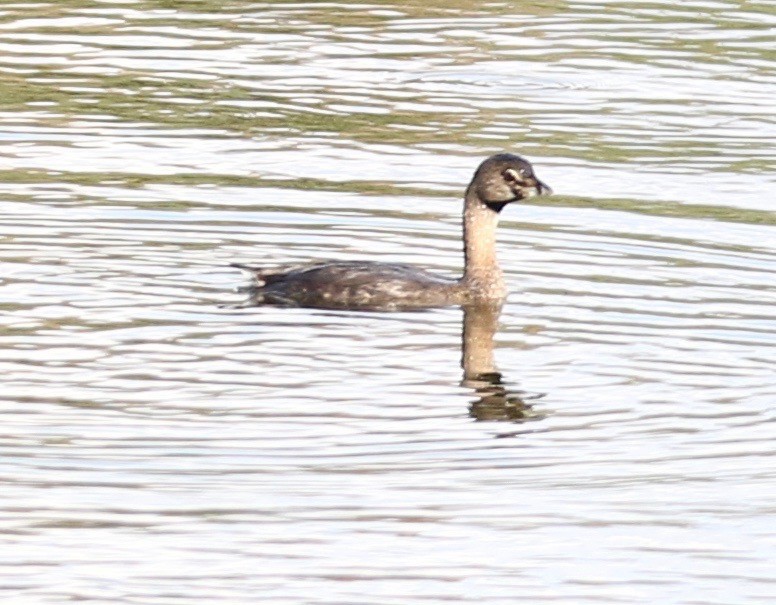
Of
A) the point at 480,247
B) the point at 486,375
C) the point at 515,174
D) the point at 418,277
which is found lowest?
the point at 486,375

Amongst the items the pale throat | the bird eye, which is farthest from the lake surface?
the bird eye

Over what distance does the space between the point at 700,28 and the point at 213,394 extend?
1187cm

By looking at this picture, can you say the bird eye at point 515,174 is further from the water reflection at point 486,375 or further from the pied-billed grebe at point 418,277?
the water reflection at point 486,375

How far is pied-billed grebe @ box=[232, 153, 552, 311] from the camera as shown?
1409 centimetres

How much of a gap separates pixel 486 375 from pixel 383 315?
160 cm

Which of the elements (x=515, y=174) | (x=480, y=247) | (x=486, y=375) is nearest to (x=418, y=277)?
(x=480, y=247)

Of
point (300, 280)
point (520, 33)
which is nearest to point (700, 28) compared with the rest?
point (520, 33)

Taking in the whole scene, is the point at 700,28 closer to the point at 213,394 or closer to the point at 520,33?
the point at 520,33

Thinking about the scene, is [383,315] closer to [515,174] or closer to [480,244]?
[480,244]

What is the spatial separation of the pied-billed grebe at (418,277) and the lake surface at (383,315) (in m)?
0.14

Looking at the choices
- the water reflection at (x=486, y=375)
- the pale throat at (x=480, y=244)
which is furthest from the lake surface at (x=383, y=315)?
the pale throat at (x=480, y=244)

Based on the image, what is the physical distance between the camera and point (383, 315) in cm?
1400

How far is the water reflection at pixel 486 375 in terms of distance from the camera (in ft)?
38.4

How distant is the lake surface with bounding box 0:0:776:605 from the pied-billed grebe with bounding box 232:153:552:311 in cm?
14
